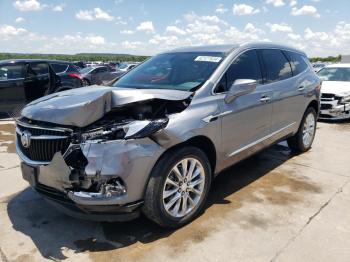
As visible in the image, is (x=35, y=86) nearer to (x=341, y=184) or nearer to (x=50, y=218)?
(x=50, y=218)

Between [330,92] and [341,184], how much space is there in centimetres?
506

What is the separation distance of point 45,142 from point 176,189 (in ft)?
4.17

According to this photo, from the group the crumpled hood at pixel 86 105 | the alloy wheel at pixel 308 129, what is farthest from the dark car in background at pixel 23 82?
the alloy wheel at pixel 308 129

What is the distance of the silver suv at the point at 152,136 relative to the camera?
9.78ft

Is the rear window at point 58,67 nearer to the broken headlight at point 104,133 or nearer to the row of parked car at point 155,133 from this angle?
the row of parked car at point 155,133

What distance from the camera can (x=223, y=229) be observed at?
11.5 ft

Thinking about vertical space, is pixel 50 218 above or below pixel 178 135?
below

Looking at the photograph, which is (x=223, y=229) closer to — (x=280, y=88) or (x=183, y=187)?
(x=183, y=187)

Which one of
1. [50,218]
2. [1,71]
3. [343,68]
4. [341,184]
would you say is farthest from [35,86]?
[343,68]

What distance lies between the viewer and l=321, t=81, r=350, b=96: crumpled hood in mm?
9121

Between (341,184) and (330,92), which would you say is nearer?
(341,184)

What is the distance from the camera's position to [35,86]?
375 inches

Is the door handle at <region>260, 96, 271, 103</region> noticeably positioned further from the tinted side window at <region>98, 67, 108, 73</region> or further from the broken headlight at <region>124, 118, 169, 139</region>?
the tinted side window at <region>98, 67, 108, 73</region>

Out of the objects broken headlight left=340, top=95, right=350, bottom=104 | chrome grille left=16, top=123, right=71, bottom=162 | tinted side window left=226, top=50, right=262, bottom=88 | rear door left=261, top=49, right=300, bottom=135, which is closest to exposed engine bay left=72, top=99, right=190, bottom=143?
chrome grille left=16, top=123, right=71, bottom=162
